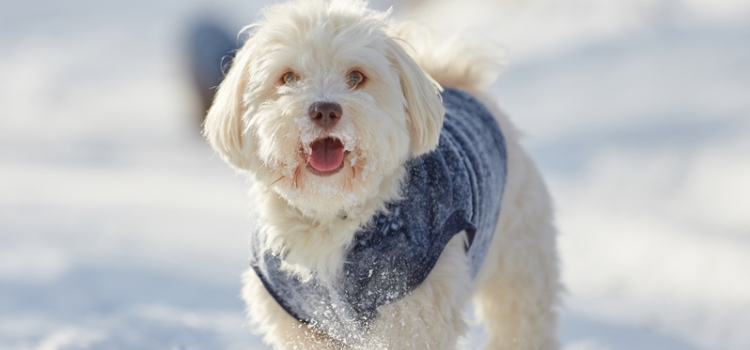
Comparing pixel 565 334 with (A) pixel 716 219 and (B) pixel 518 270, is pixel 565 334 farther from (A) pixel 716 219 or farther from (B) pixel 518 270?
(A) pixel 716 219

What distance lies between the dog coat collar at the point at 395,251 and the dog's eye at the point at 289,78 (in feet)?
2.17

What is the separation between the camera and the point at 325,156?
2859 mm

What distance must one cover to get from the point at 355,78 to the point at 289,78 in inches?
10.9

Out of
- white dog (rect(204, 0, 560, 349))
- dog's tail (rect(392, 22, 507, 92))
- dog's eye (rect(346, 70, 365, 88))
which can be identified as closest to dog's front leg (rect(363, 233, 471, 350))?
white dog (rect(204, 0, 560, 349))

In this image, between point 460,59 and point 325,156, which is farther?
point 460,59

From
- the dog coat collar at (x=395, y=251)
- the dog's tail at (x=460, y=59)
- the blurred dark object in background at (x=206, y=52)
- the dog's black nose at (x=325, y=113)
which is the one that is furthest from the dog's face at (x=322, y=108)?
the blurred dark object in background at (x=206, y=52)

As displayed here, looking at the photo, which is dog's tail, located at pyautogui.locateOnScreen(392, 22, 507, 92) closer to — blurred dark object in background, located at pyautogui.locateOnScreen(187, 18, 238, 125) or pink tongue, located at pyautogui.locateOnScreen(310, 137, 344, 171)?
pink tongue, located at pyautogui.locateOnScreen(310, 137, 344, 171)

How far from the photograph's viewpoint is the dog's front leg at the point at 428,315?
3.07 metres

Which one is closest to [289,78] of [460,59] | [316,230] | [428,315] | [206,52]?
[316,230]

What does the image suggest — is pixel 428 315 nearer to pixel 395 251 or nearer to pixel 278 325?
pixel 395 251

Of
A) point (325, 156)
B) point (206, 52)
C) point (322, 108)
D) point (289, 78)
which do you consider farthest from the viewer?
point (206, 52)

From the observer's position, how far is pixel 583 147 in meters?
11.1

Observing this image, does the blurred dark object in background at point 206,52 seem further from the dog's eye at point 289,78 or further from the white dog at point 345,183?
the dog's eye at point 289,78

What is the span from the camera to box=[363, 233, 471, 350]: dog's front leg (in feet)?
10.1
